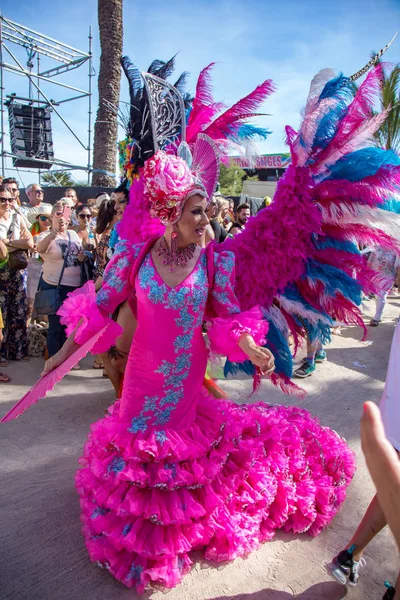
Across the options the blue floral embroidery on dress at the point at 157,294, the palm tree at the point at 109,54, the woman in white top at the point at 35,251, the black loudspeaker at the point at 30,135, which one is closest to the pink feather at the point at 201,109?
the blue floral embroidery on dress at the point at 157,294

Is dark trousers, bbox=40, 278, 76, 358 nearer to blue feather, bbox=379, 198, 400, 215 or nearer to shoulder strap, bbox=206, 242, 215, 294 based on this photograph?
shoulder strap, bbox=206, 242, 215, 294

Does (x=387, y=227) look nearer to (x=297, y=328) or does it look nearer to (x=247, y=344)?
(x=297, y=328)

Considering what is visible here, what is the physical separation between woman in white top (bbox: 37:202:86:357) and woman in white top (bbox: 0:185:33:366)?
30 cm

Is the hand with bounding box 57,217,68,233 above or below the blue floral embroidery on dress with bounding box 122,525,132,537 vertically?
above

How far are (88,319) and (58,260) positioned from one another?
2.78 meters

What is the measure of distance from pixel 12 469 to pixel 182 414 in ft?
4.81

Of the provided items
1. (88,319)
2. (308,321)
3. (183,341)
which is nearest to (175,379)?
(183,341)

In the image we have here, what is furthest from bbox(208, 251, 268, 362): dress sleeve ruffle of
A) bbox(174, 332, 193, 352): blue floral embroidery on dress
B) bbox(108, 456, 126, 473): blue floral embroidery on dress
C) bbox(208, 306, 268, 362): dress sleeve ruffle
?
bbox(108, 456, 126, 473): blue floral embroidery on dress

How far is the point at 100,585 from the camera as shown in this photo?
78.0 inches

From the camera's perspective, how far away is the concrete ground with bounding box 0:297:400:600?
1967mm

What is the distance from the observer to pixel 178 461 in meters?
2.04

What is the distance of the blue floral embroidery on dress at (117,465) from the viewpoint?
6.58ft

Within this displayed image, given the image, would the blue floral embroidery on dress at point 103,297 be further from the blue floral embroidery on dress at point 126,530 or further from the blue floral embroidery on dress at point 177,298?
the blue floral embroidery on dress at point 126,530

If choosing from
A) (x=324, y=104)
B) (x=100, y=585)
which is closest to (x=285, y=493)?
(x=100, y=585)
